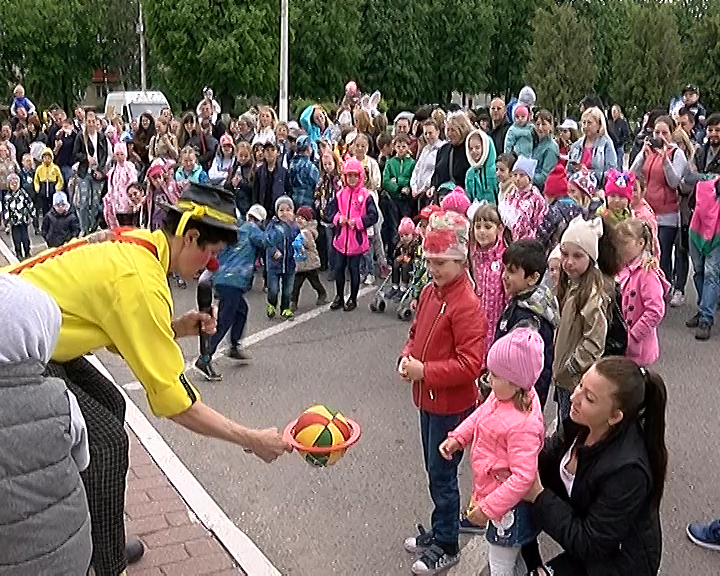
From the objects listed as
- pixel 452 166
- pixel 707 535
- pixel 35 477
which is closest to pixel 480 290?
pixel 707 535

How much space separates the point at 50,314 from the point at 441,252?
236cm

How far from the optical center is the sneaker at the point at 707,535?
4.43 m

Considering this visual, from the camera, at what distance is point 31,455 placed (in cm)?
206

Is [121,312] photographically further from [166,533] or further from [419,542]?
[419,542]

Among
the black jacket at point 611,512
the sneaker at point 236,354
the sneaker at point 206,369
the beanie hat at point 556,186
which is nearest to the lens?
the black jacket at point 611,512

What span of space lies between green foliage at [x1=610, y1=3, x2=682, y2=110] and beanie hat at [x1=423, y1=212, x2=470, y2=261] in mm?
38058

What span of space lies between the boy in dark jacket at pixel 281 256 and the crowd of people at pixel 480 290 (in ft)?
0.09

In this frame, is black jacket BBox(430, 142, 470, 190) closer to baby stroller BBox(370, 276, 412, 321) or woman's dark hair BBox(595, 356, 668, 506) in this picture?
baby stroller BBox(370, 276, 412, 321)

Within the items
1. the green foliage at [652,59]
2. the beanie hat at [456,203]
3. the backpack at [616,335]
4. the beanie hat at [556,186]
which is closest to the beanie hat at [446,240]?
the backpack at [616,335]

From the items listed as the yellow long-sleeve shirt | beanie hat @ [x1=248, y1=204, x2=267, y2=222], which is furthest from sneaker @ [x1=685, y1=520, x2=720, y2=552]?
beanie hat @ [x1=248, y1=204, x2=267, y2=222]

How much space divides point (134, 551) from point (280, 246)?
495 centimetres

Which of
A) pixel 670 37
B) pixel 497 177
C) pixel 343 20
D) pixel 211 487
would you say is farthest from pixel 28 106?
pixel 670 37

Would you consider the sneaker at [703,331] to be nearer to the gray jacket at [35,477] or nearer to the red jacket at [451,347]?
the red jacket at [451,347]

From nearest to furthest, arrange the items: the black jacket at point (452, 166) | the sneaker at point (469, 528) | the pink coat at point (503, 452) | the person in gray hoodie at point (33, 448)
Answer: the person in gray hoodie at point (33, 448)
the pink coat at point (503, 452)
the sneaker at point (469, 528)
the black jacket at point (452, 166)
